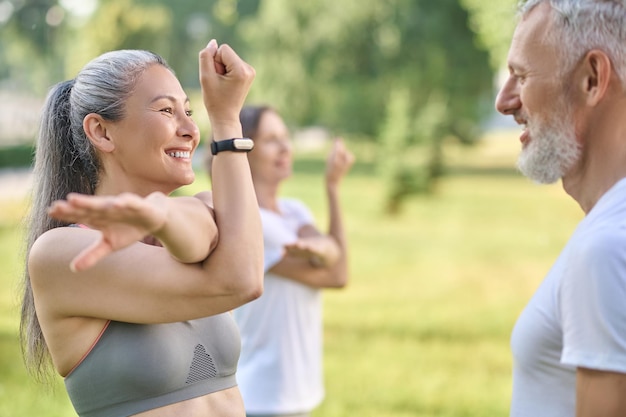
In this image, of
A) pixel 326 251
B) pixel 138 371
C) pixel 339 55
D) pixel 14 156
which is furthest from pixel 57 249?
pixel 14 156

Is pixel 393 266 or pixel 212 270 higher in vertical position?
pixel 212 270

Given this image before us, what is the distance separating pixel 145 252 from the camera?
1.45m

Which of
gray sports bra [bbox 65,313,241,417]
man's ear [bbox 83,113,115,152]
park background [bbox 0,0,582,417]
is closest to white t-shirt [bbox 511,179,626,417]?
gray sports bra [bbox 65,313,241,417]

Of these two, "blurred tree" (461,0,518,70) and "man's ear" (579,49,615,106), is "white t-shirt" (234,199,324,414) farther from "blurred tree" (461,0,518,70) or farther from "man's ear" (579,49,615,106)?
"blurred tree" (461,0,518,70)

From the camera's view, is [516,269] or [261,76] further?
[261,76]

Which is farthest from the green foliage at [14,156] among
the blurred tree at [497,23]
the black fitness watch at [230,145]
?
the black fitness watch at [230,145]

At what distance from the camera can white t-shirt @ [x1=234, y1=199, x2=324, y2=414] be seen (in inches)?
117

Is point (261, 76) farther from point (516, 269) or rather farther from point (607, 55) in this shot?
point (607, 55)

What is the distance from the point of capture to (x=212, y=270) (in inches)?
56.2

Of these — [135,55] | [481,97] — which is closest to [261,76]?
[481,97]

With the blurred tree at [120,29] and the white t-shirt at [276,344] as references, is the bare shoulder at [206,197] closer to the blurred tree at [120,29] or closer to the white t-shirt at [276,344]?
the white t-shirt at [276,344]

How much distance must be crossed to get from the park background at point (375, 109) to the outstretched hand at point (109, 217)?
21.4 feet

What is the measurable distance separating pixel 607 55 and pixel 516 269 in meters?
6.63

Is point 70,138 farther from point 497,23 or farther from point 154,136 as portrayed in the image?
point 497,23
